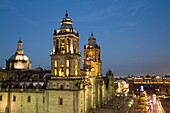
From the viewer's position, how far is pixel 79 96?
4131 cm

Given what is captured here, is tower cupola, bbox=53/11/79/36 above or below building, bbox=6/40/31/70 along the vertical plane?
above

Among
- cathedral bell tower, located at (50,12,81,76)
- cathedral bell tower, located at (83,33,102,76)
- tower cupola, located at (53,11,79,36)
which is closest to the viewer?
cathedral bell tower, located at (50,12,81,76)

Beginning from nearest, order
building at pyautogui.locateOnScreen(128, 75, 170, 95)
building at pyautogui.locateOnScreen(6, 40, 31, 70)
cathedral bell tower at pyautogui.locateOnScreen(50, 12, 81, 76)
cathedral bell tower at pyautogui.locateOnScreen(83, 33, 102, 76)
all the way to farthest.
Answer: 1. cathedral bell tower at pyautogui.locateOnScreen(50, 12, 81, 76)
2. building at pyautogui.locateOnScreen(6, 40, 31, 70)
3. cathedral bell tower at pyautogui.locateOnScreen(83, 33, 102, 76)
4. building at pyautogui.locateOnScreen(128, 75, 170, 95)

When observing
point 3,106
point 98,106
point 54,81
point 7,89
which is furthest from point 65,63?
point 98,106

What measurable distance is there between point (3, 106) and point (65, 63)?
24064 mm

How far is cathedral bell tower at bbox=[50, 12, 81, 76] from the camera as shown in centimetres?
4228

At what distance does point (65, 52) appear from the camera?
140 ft

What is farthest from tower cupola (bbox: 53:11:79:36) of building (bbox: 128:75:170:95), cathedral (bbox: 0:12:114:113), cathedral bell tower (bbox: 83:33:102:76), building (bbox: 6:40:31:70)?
building (bbox: 128:75:170:95)

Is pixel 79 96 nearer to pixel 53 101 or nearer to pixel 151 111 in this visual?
pixel 53 101

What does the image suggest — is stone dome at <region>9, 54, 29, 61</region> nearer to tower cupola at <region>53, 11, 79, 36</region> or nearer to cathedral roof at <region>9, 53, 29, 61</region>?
cathedral roof at <region>9, 53, 29, 61</region>

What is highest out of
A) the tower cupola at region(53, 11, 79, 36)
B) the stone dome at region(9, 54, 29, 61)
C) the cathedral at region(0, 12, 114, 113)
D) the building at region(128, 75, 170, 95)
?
the tower cupola at region(53, 11, 79, 36)

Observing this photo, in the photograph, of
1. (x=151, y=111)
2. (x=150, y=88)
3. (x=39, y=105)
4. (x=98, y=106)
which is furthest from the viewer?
(x=150, y=88)

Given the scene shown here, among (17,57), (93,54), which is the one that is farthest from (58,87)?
(93,54)

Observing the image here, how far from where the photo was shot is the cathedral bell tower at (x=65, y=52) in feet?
139
